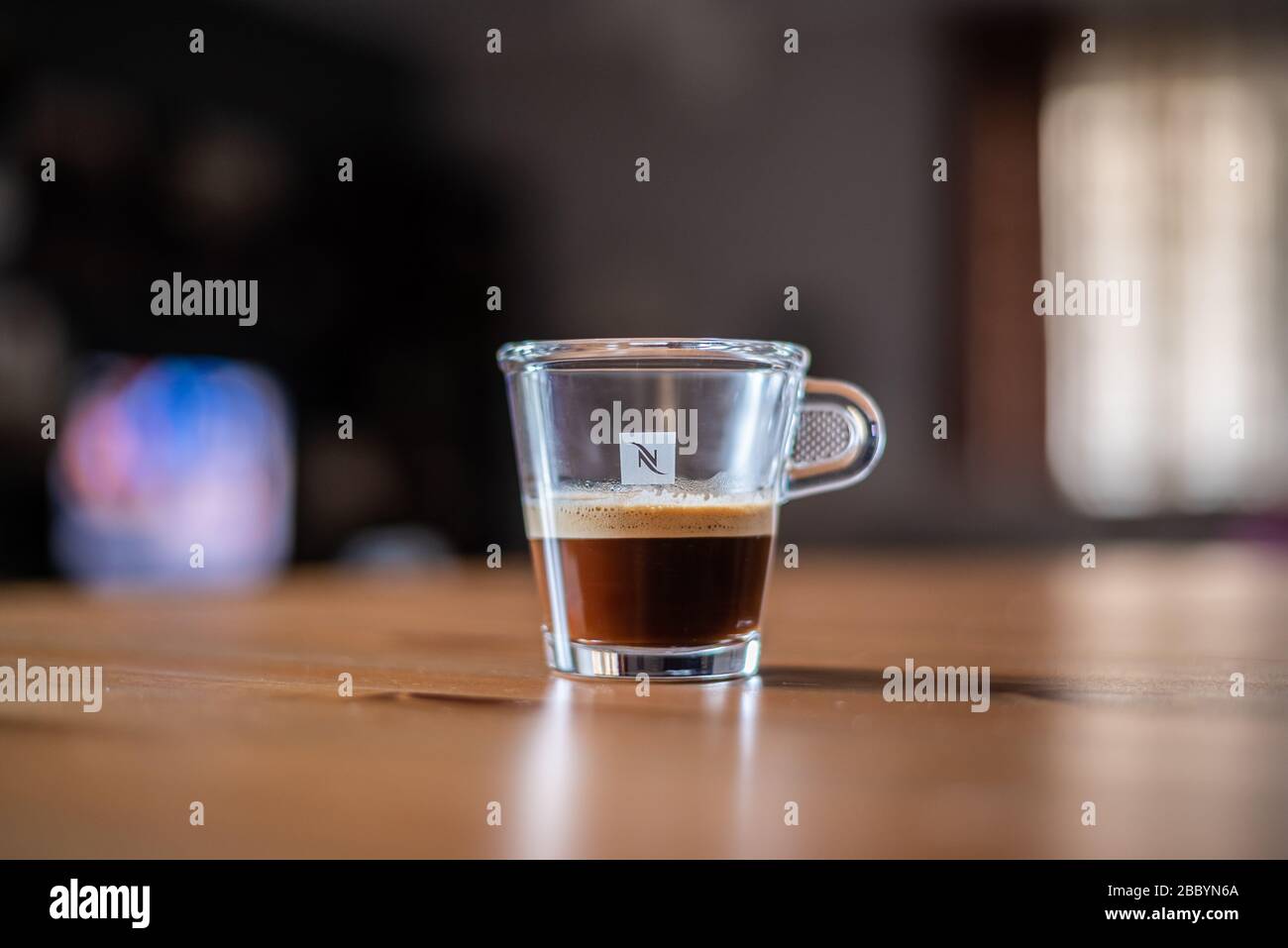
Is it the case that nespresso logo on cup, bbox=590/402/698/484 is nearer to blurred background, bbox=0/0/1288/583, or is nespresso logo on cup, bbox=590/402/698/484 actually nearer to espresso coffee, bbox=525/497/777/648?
espresso coffee, bbox=525/497/777/648

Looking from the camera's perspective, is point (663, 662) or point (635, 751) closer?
point (635, 751)

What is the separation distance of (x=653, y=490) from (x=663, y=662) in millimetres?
84

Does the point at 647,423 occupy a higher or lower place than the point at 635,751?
higher

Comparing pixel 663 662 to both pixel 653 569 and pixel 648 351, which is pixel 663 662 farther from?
pixel 648 351

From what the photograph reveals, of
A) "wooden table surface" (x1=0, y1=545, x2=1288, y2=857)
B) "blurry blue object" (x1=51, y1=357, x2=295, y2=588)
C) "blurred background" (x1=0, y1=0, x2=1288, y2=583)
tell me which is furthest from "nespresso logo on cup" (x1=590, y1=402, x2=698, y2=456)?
"blurred background" (x1=0, y1=0, x2=1288, y2=583)

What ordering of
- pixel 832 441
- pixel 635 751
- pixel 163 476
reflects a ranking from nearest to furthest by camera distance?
pixel 635 751, pixel 832 441, pixel 163 476

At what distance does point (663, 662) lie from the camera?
2.12 feet

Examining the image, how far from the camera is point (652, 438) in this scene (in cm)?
65

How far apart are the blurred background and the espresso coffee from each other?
3.54 m

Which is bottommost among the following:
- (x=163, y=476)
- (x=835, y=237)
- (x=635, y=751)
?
(x=635, y=751)

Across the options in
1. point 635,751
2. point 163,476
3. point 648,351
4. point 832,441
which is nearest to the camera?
point 635,751

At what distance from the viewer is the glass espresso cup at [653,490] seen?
64cm

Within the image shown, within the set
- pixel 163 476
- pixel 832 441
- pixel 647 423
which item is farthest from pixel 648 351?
pixel 163 476

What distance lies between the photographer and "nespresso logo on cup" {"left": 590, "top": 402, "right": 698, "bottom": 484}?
2.11ft
